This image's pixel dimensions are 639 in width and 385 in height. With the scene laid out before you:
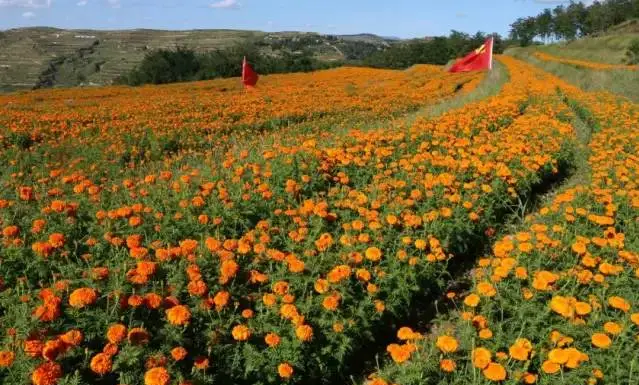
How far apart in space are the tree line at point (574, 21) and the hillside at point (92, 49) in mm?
40482

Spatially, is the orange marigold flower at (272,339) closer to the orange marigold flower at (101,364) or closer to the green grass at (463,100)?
the orange marigold flower at (101,364)

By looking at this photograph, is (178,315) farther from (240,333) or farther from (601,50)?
(601,50)

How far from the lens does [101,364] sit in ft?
7.88

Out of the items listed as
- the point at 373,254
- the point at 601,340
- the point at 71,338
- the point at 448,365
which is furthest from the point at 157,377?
the point at 601,340

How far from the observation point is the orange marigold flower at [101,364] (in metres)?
2.39

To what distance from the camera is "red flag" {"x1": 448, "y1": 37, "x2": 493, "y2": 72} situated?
53.8ft

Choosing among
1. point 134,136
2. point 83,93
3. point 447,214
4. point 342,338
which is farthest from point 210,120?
point 83,93

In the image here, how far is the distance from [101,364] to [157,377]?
28 centimetres

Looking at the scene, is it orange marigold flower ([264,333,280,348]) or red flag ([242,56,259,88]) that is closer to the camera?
orange marigold flower ([264,333,280,348])

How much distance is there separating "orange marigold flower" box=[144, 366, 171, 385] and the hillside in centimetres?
10044

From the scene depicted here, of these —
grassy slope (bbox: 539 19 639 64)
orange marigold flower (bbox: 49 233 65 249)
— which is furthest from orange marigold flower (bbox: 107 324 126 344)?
grassy slope (bbox: 539 19 639 64)

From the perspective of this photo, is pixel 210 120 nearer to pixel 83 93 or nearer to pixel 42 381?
pixel 42 381

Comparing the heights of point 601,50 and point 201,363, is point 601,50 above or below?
above

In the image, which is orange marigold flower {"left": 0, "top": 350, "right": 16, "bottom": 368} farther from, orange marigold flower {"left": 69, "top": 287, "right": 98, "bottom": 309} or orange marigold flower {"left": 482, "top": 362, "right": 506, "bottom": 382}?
orange marigold flower {"left": 482, "top": 362, "right": 506, "bottom": 382}
